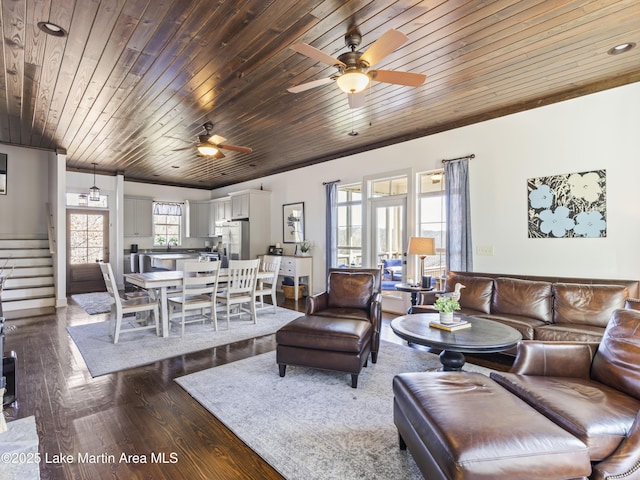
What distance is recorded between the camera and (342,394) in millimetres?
2785

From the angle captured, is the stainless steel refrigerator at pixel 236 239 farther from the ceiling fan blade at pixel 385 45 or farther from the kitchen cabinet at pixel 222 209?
the ceiling fan blade at pixel 385 45

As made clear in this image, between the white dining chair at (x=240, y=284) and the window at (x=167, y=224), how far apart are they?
536 cm

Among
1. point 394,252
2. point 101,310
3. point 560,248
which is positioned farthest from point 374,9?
point 101,310

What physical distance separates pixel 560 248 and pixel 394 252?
239 cm

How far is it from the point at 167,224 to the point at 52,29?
7.45 meters

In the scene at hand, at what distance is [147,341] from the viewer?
4.16 m

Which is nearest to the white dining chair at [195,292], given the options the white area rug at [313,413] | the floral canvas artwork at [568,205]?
the white area rug at [313,413]

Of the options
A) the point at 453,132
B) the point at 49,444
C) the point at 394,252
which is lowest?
the point at 49,444

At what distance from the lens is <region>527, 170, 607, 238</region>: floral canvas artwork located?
371cm

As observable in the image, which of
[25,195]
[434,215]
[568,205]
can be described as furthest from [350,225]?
[25,195]

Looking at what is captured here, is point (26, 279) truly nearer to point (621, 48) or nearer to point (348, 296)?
point (348, 296)

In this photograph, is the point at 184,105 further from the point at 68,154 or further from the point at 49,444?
the point at 68,154

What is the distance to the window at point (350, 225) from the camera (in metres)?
6.50

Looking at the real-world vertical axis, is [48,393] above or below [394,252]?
below
